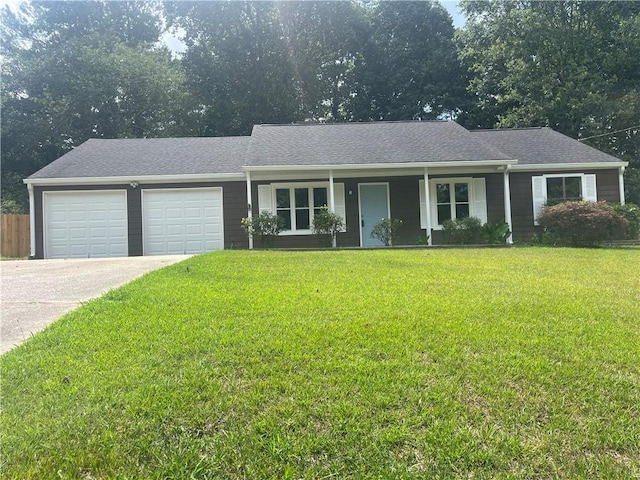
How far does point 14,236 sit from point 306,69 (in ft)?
68.2

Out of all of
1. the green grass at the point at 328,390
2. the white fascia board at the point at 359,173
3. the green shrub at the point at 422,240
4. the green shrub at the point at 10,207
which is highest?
the green shrub at the point at 10,207

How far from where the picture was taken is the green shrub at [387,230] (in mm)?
13575

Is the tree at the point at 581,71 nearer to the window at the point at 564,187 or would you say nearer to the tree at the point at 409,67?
the tree at the point at 409,67

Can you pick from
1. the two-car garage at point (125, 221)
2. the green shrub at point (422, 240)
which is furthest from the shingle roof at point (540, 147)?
the two-car garage at point (125, 221)

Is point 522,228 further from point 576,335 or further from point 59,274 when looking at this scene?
point 59,274

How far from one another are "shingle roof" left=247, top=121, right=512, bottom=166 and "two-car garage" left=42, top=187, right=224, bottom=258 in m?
2.63

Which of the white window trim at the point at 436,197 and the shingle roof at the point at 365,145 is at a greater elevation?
the shingle roof at the point at 365,145

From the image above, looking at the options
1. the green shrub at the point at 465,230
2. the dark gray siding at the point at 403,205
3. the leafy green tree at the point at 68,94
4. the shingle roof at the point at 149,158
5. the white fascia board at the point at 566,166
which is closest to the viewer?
the green shrub at the point at 465,230

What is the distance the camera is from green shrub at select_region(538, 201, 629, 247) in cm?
1234

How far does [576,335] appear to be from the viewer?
12.0 ft

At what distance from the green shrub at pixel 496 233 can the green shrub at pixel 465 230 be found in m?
0.15

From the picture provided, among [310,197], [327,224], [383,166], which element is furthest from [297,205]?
[383,166]

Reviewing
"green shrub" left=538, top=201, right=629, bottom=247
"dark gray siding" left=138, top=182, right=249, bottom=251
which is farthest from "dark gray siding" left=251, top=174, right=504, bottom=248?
"dark gray siding" left=138, top=182, right=249, bottom=251

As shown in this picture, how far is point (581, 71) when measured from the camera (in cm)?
2164
